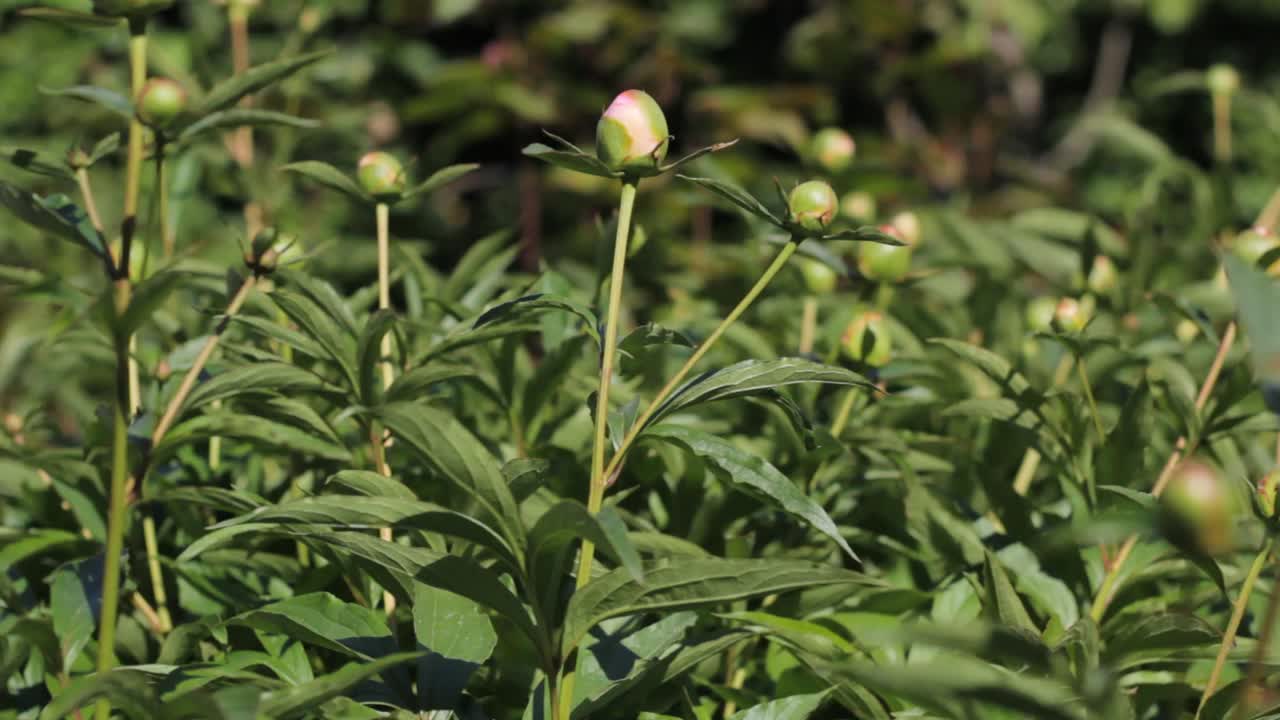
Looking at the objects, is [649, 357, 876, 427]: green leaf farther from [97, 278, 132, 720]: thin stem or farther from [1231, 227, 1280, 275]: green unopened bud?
[1231, 227, 1280, 275]: green unopened bud

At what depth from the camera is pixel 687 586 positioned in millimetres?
667

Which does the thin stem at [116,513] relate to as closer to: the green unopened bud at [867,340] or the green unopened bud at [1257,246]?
the green unopened bud at [867,340]

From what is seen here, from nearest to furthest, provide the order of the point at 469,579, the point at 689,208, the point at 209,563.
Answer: the point at 469,579
the point at 209,563
the point at 689,208

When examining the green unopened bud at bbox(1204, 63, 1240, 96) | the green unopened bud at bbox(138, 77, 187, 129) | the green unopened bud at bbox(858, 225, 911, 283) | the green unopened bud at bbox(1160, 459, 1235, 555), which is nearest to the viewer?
the green unopened bud at bbox(1160, 459, 1235, 555)

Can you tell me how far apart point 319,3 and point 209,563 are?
2222mm

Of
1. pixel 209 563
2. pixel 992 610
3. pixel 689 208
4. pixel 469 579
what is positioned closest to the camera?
pixel 469 579

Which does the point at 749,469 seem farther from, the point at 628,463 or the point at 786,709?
the point at 628,463

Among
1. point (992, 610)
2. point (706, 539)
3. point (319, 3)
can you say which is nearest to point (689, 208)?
point (319, 3)

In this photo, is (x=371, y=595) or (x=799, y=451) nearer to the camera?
(x=371, y=595)

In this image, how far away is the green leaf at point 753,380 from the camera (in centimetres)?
70

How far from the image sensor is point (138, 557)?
934mm

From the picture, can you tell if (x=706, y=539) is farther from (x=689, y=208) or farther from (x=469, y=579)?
(x=689, y=208)

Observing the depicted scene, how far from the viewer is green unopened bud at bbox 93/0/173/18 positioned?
2.20ft

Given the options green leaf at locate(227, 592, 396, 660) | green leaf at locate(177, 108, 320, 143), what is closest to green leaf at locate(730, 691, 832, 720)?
green leaf at locate(227, 592, 396, 660)
